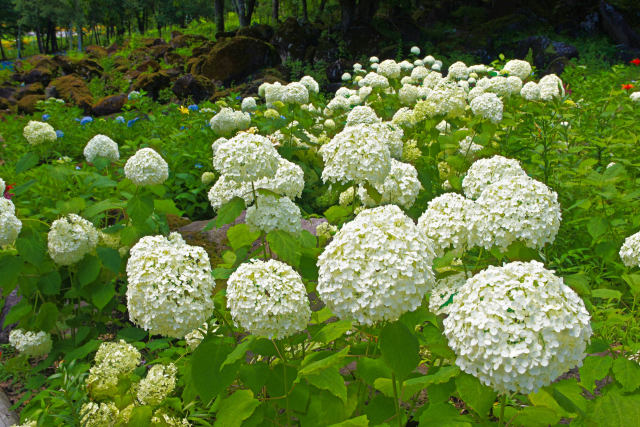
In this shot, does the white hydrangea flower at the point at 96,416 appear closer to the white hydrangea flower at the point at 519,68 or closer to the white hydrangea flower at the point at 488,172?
the white hydrangea flower at the point at 488,172

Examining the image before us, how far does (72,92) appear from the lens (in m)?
14.5

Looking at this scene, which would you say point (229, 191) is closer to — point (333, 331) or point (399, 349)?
point (333, 331)

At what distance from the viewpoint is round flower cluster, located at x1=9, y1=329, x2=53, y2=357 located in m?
3.23

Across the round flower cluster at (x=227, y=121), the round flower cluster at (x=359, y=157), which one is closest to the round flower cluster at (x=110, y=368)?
the round flower cluster at (x=359, y=157)

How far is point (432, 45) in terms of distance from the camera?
2086 cm

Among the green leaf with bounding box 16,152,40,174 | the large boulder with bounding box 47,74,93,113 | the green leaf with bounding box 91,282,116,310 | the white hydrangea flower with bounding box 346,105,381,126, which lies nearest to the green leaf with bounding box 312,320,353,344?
the green leaf with bounding box 91,282,116,310

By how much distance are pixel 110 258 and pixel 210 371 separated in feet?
5.77

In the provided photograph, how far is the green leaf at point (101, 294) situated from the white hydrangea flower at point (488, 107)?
11.3ft

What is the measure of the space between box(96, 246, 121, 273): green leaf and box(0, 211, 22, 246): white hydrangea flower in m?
0.56

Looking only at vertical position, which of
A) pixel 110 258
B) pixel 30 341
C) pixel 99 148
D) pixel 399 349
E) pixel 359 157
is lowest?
pixel 30 341

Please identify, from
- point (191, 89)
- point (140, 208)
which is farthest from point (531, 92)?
→ point (191, 89)

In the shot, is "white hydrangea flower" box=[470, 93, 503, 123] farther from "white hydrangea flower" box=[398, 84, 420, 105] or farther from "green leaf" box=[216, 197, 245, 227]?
"green leaf" box=[216, 197, 245, 227]

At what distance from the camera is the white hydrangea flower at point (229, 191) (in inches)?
109

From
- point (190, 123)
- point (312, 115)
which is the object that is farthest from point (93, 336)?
point (190, 123)
